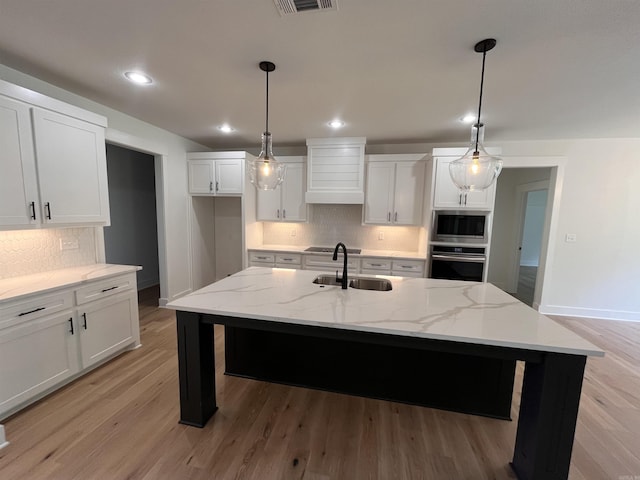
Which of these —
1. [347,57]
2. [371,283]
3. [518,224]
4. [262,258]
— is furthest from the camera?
[518,224]

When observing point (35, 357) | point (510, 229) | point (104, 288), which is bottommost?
point (35, 357)

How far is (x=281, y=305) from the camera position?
1.70 metres

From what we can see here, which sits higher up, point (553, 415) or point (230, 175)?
point (230, 175)

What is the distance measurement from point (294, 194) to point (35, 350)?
3192 mm

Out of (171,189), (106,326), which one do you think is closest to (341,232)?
(171,189)

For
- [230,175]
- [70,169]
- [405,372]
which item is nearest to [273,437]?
[405,372]

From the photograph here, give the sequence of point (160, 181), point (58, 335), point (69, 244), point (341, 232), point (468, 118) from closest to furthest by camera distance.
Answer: point (58, 335) → point (69, 244) → point (468, 118) → point (160, 181) → point (341, 232)

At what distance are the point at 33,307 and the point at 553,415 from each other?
128 inches

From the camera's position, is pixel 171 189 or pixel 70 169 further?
pixel 171 189

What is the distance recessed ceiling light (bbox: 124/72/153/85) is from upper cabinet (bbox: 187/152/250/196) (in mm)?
1726

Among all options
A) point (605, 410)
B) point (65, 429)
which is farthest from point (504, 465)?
point (65, 429)

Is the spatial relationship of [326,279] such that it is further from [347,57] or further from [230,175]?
[230,175]

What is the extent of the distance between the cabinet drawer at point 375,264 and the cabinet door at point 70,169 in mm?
3032

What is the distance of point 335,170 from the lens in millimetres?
3973
